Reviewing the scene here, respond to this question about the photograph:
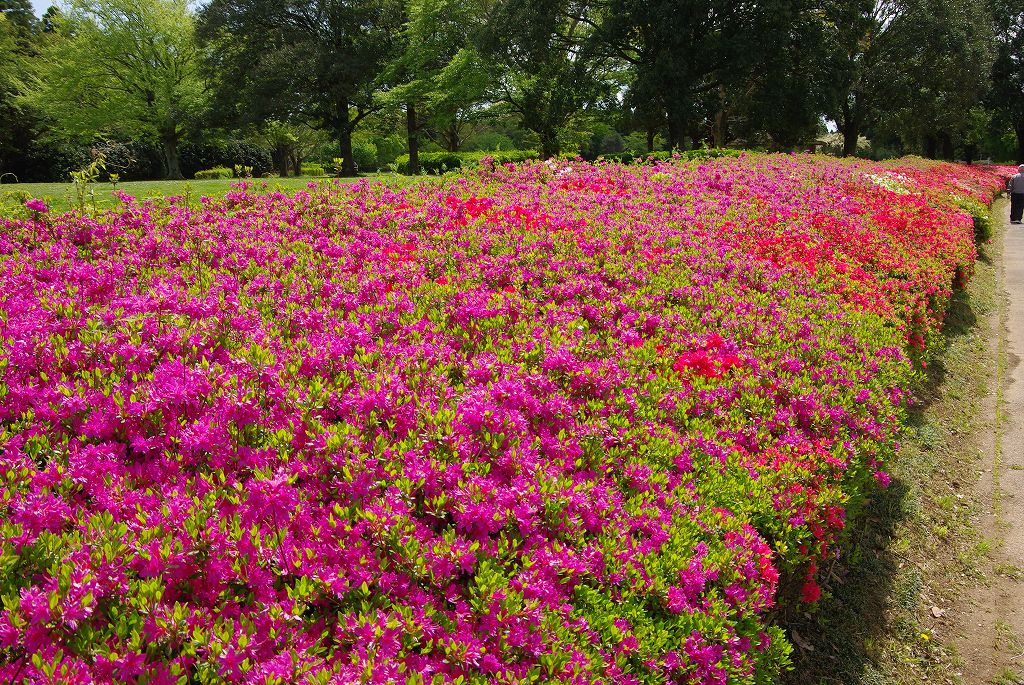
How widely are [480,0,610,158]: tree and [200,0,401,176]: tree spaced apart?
6818 millimetres

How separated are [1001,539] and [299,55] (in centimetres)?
3095

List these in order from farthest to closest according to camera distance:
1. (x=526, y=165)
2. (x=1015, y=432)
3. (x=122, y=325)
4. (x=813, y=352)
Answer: (x=526, y=165)
(x=1015, y=432)
(x=813, y=352)
(x=122, y=325)

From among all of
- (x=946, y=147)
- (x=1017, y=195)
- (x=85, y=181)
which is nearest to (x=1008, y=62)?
(x=946, y=147)

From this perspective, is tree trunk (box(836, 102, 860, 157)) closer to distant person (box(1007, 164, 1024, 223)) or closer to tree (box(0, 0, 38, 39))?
distant person (box(1007, 164, 1024, 223))

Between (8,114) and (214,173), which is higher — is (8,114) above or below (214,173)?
above

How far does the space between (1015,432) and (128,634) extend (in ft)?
26.5

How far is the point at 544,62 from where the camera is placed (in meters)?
28.2

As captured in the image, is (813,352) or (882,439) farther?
(813,352)

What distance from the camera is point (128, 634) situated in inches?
68.1

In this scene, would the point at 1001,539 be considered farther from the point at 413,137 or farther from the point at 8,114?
the point at 8,114

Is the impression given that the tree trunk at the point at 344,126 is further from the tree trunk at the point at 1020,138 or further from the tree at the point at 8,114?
the tree trunk at the point at 1020,138

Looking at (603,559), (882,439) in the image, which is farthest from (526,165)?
(603,559)

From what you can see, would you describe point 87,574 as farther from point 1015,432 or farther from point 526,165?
point 526,165

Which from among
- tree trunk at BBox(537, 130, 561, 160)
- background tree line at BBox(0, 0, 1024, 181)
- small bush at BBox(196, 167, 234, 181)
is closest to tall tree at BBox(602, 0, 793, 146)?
background tree line at BBox(0, 0, 1024, 181)
